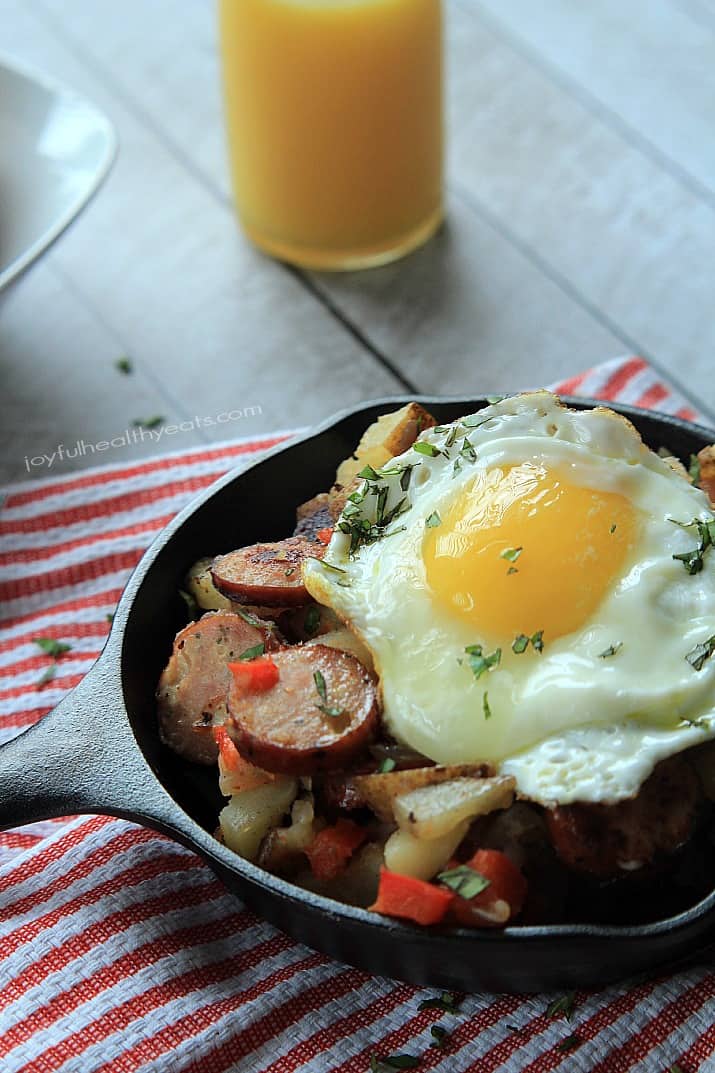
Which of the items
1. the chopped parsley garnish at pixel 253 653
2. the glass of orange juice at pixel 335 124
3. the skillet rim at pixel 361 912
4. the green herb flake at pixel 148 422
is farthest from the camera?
the green herb flake at pixel 148 422

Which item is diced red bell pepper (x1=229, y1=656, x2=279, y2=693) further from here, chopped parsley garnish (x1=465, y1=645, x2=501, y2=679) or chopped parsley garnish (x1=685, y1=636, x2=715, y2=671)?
chopped parsley garnish (x1=685, y1=636, x2=715, y2=671)

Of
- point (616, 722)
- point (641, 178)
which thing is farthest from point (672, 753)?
point (641, 178)

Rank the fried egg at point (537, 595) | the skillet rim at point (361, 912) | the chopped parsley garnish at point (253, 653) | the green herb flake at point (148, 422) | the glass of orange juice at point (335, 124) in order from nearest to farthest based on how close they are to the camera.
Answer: the skillet rim at point (361, 912), the fried egg at point (537, 595), the chopped parsley garnish at point (253, 653), the glass of orange juice at point (335, 124), the green herb flake at point (148, 422)

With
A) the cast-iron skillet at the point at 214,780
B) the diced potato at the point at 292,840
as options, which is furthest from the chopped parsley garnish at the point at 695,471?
the diced potato at the point at 292,840

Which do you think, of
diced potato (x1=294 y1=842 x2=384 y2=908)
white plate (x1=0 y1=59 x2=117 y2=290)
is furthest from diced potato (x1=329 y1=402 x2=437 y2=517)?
white plate (x1=0 y1=59 x2=117 y2=290)

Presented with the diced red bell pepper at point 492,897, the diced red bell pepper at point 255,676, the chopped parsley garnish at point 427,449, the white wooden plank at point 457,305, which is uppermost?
the diced red bell pepper at point 255,676

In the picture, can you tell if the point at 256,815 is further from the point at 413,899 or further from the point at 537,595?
the point at 537,595

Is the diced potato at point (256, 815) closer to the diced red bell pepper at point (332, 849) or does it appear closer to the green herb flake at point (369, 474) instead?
the diced red bell pepper at point (332, 849)

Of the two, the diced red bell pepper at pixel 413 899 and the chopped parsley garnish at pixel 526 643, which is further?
the chopped parsley garnish at pixel 526 643
